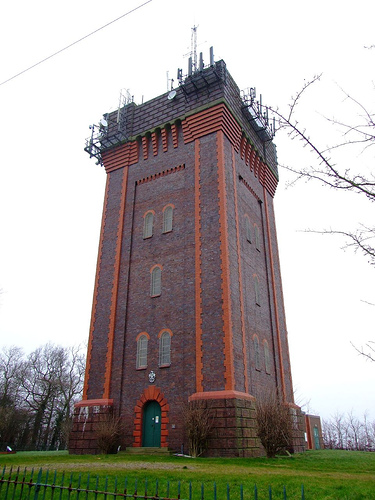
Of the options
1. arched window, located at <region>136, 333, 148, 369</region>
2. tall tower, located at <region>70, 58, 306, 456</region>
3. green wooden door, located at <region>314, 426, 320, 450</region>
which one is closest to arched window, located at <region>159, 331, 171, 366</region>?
tall tower, located at <region>70, 58, 306, 456</region>

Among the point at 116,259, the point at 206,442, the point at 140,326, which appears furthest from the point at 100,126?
the point at 206,442

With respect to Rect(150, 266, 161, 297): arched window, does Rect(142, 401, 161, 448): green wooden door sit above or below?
below

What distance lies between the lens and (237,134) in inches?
1126

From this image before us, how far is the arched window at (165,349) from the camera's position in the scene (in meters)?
22.8

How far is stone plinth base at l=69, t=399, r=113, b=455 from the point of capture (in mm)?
22438

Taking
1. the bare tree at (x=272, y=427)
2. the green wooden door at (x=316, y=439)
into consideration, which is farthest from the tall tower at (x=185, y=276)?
the green wooden door at (x=316, y=439)

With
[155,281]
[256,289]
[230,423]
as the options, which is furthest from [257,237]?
[230,423]

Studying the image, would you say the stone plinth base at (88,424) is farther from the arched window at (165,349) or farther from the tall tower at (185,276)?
the arched window at (165,349)

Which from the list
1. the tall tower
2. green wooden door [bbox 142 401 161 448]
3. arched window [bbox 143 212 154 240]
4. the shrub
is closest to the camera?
the tall tower

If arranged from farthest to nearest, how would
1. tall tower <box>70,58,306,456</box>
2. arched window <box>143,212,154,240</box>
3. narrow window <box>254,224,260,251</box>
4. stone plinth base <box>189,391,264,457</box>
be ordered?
narrow window <box>254,224,260,251</box>
arched window <box>143,212,154,240</box>
tall tower <box>70,58,306,456</box>
stone plinth base <box>189,391,264,457</box>

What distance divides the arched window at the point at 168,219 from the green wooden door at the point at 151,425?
10298 mm

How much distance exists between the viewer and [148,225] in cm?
2791

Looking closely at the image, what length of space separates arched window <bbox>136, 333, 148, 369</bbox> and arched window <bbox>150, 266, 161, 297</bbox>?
8.32ft

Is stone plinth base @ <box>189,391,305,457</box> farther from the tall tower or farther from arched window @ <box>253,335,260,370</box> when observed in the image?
arched window @ <box>253,335,260,370</box>
